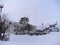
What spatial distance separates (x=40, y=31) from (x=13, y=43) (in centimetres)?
44

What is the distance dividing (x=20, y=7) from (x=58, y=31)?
68cm

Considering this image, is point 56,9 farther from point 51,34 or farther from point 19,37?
point 19,37

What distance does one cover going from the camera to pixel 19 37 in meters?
2.16

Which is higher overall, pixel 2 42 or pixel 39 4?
pixel 39 4

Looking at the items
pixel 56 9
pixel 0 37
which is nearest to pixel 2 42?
pixel 0 37

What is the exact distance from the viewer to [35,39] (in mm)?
2180

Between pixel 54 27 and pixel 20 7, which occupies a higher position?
pixel 20 7

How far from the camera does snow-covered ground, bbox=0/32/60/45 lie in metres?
2.14

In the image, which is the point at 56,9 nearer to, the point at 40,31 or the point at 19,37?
the point at 40,31

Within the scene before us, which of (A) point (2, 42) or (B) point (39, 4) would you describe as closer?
(A) point (2, 42)

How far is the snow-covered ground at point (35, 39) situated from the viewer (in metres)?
2.14

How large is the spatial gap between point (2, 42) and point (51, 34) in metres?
0.73

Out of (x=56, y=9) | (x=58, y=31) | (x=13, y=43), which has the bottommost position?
(x=13, y=43)

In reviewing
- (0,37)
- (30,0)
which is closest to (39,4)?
(30,0)
